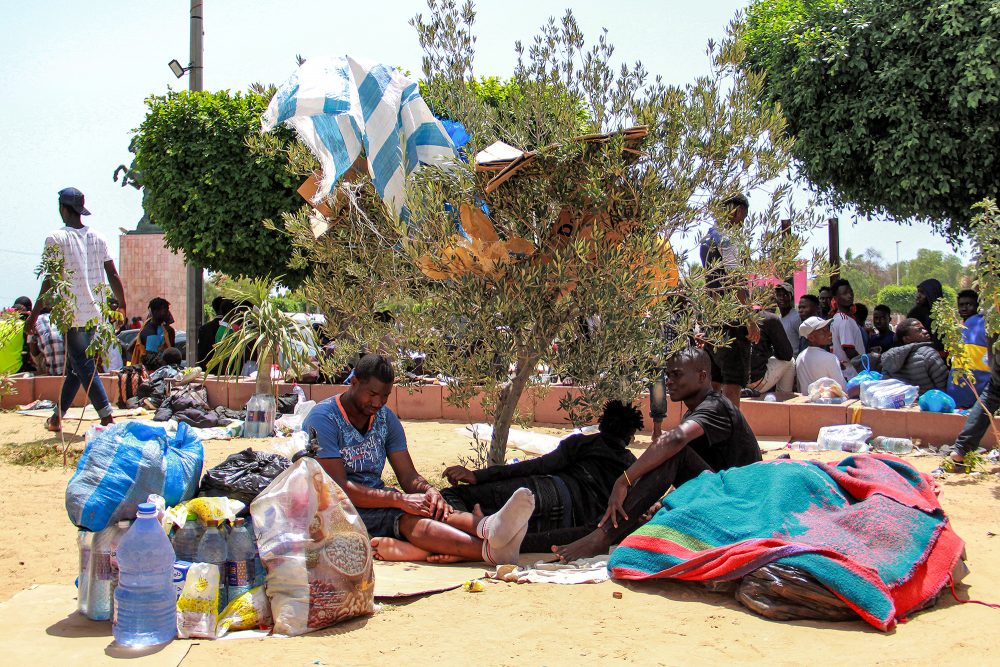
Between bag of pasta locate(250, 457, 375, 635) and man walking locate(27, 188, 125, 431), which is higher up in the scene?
man walking locate(27, 188, 125, 431)

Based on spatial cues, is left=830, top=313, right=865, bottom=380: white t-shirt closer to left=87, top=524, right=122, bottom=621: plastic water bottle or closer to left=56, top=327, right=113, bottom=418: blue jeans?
left=56, top=327, right=113, bottom=418: blue jeans

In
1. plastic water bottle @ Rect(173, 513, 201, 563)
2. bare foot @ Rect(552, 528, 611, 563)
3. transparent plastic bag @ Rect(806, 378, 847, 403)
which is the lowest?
bare foot @ Rect(552, 528, 611, 563)

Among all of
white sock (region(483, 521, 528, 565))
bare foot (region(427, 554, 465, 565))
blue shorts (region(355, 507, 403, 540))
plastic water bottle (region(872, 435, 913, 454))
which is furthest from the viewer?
plastic water bottle (region(872, 435, 913, 454))

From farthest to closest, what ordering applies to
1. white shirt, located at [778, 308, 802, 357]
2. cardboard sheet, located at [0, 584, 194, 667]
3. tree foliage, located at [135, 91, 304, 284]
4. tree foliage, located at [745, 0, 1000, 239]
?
tree foliage, located at [135, 91, 304, 284], tree foliage, located at [745, 0, 1000, 239], white shirt, located at [778, 308, 802, 357], cardboard sheet, located at [0, 584, 194, 667]

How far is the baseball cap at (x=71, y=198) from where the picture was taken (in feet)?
25.0

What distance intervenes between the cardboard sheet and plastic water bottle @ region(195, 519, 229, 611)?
1.03ft

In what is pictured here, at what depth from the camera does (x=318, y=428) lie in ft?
15.4

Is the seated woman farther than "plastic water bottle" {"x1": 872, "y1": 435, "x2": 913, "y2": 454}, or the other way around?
the seated woman

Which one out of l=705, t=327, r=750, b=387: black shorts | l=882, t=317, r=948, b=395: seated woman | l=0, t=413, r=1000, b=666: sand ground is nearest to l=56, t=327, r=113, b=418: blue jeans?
l=0, t=413, r=1000, b=666: sand ground

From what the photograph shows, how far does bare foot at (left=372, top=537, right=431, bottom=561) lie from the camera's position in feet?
15.3

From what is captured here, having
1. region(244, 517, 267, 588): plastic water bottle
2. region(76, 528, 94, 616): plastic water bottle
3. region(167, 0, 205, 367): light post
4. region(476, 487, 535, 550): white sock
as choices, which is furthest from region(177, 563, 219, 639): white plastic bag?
region(167, 0, 205, 367): light post

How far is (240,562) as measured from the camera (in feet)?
12.4

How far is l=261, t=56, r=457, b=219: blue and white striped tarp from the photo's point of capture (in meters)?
5.81

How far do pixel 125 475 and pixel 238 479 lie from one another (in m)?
0.55
